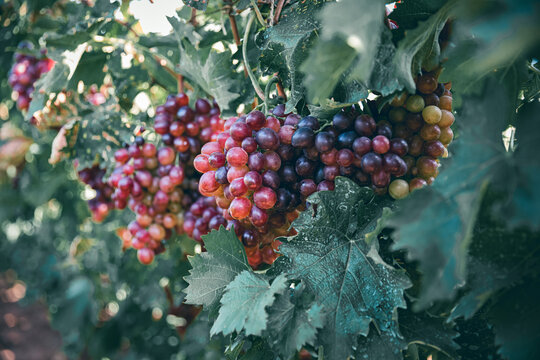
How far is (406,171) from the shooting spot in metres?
0.66

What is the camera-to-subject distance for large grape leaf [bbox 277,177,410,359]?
596 millimetres

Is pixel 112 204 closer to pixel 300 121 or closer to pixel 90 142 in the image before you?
pixel 90 142

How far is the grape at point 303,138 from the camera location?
2.13ft

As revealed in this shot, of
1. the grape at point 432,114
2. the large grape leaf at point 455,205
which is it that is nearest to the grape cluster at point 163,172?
the grape at point 432,114

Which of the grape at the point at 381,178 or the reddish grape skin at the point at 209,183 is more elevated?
the grape at the point at 381,178

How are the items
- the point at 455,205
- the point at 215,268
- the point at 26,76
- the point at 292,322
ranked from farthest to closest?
the point at 26,76 → the point at 215,268 → the point at 292,322 → the point at 455,205

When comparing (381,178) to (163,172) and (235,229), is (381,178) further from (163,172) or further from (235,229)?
(163,172)

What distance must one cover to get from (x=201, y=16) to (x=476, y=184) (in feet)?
3.18

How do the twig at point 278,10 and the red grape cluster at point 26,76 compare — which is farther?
the red grape cluster at point 26,76

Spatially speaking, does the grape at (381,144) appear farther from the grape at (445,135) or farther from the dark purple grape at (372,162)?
the grape at (445,135)

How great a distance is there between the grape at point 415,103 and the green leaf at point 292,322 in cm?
37

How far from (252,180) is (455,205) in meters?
0.34

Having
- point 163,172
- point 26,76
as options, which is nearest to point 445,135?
point 163,172

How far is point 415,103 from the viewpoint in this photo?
0.66 meters
